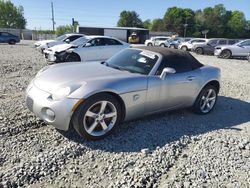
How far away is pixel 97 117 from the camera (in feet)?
11.9

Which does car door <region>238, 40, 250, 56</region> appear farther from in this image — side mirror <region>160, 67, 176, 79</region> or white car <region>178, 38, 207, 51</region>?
side mirror <region>160, 67, 176, 79</region>

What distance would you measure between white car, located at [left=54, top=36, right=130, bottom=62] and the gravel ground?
5.60 m

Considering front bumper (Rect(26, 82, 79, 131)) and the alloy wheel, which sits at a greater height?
front bumper (Rect(26, 82, 79, 131))

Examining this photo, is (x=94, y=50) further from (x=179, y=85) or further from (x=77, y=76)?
(x=77, y=76)

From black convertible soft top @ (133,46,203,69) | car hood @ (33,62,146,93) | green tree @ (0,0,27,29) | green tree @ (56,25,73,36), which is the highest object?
green tree @ (0,0,27,29)

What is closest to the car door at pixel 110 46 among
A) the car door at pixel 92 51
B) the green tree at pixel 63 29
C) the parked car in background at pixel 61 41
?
the car door at pixel 92 51

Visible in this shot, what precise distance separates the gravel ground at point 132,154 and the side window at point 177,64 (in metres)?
0.96

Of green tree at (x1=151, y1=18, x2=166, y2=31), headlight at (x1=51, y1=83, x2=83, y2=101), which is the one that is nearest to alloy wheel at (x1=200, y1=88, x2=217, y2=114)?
headlight at (x1=51, y1=83, x2=83, y2=101)

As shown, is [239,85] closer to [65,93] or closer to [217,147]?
[217,147]

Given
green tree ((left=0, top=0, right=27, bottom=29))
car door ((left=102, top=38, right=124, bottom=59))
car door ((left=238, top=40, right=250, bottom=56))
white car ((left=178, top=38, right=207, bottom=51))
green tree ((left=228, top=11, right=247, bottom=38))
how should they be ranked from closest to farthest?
car door ((left=102, top=38, right=124, bottom=59)) → car door ((left=238, top=40, right=250, bottom=56)) → white car ((left=178, top=38, right=207, bottom=51)) → green tree ((left=0, top=0, right=27, bottom=29)) → green tree ((left=228, top=11, right=247, bottom=38))

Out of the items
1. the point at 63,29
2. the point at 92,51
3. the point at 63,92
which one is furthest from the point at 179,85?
the point at 63,29

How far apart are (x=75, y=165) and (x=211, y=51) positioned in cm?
2053

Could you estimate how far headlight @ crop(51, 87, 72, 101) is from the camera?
3.38m

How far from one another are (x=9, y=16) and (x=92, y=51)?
264 ft
